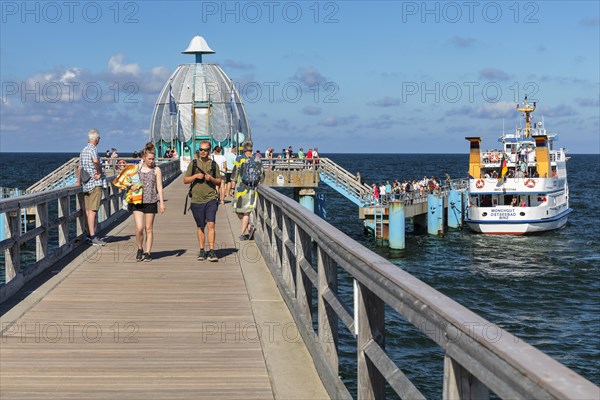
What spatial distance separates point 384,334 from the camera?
4.14 metres

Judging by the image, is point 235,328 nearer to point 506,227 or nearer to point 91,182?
point 91,182

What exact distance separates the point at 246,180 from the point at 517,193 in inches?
1345

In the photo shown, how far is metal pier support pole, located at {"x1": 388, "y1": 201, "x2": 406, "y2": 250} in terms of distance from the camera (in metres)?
37.2

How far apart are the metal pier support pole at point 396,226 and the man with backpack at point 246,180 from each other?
24170mm

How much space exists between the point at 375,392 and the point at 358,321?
1.25ft

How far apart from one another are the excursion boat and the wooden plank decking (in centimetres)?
3575

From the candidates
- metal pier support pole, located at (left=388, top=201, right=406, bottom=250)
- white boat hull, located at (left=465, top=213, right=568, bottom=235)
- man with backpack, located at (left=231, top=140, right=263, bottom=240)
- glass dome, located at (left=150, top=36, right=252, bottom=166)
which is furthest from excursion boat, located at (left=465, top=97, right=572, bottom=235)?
man with backpack, located at (left=231, top=140, right=263, bottom=240)

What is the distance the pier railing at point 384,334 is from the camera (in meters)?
2.32

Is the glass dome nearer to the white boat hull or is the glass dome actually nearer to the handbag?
the white boat hull

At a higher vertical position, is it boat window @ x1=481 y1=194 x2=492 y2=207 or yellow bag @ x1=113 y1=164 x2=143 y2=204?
yellow bag @ x1=113 y1=164 x2=143 y2=204

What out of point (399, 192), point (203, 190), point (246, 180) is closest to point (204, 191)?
point (203, 190)

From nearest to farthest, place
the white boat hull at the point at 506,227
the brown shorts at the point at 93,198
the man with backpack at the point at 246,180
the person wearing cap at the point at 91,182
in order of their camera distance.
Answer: the person wearing cap at the point at 91,182 → the brown shorts at the point at 93,198 → the man with backpack at the point at 246,180 → the white boat hull at the point at 506,227

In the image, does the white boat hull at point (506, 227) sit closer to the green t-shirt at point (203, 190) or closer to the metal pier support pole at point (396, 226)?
the metal pier support pole at point (396, 226)

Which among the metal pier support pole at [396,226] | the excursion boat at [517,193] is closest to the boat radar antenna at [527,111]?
the excursion boat at [517,193]
